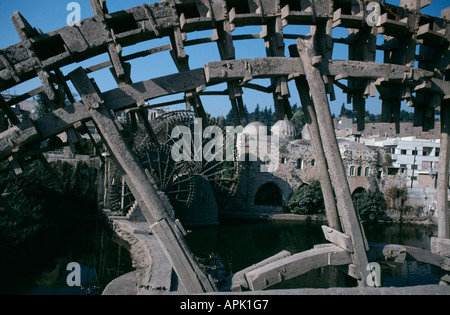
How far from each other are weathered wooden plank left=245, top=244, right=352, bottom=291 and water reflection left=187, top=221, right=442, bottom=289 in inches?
48.5

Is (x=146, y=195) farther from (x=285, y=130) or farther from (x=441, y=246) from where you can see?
(x=285, y=130)

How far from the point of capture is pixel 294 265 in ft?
13.9

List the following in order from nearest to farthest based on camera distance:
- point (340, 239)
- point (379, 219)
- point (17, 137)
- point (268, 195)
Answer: point (17, 137), point (340, 239), point (379, 219), point (268, 195)

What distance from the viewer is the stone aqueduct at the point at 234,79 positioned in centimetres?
398

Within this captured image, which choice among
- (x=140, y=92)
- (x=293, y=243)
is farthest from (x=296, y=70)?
(x=293, y=243)

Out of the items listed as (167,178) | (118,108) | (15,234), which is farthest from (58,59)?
(167,178)

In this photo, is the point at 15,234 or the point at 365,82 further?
the point at 15,234

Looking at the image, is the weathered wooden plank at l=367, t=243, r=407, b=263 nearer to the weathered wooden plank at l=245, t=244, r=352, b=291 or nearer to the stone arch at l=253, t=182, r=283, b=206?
the weathered wooden plank at l=245, t=244, r=352, b=291

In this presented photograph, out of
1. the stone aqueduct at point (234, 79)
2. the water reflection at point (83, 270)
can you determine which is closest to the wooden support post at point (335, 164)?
the stone aqueduct at point (234, 79)

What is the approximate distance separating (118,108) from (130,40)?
2.86 feet

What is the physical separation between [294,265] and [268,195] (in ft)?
73.0

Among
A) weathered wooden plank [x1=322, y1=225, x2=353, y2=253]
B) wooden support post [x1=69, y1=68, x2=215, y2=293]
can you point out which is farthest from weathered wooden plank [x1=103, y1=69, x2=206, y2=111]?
weathered wooden plank [x1=322, y1=225, x2=353, y2=253]

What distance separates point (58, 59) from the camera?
402 cm
